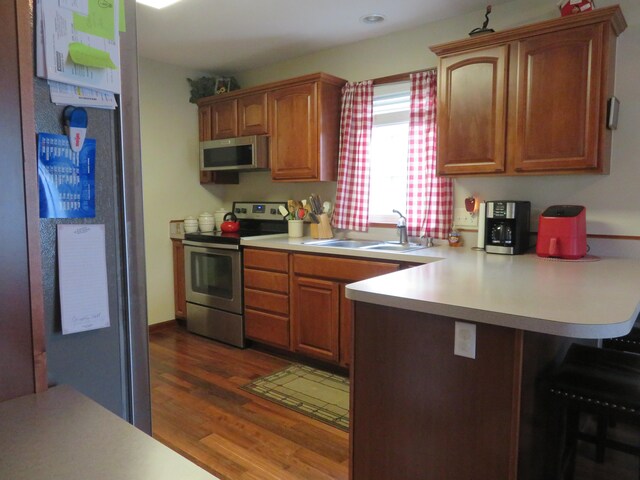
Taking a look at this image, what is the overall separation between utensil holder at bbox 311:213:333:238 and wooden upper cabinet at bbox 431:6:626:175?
3.75ft

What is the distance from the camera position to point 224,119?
4.09 meters

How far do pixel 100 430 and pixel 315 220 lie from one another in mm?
3036

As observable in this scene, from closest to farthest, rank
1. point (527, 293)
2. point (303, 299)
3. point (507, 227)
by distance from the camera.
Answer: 1. point (527, 293)
2. point (507, 227)
3. point (303, 299)

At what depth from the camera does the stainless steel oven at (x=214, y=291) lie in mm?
3621

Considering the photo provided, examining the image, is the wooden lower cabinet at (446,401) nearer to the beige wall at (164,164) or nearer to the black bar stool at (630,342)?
the black bar stool at (630,342)

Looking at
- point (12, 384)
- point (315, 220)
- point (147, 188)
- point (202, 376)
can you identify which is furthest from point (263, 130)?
point (12, 384)

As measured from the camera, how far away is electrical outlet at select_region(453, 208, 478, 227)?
2990 mm

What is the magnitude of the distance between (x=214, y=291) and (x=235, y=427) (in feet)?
5.30

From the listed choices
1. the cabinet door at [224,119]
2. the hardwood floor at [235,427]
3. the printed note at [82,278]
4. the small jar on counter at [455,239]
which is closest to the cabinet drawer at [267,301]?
the hardwood floor at [235,427]

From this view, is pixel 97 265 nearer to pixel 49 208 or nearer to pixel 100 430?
pixel 49 208

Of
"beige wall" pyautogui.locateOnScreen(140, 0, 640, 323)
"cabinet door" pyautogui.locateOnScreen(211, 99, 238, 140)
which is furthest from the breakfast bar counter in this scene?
"cabinet door" pyautogui.locateOnScreen(211, 99, 238, 140)

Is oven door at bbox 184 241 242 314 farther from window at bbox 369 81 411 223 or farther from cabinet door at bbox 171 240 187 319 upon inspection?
window at bbox 369 81 411 223

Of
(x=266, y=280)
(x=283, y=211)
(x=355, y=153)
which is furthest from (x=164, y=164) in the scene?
(x=355, y=153)

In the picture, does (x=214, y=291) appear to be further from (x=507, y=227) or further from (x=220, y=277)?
(x=507, y=227)
